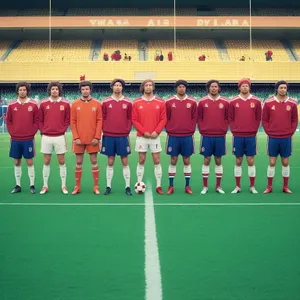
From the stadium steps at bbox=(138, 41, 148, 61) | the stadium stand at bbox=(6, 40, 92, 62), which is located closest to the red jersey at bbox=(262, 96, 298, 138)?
the stadium steps at bbox=(138, 41, 148, 61)

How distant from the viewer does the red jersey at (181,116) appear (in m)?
8.98

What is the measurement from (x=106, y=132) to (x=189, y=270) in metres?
4.73

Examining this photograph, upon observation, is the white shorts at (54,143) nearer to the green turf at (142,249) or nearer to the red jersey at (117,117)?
the red jersey at (117,117)

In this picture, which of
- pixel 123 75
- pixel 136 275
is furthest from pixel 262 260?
pixel 123 75

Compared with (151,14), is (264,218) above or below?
below

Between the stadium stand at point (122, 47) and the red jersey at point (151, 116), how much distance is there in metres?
30.3

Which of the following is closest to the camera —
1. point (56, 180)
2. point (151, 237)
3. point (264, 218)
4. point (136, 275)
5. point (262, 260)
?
point (136, 275)

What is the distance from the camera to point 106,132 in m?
8.96

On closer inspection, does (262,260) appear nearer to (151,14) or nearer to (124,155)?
(124,155)

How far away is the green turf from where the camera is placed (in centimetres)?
403

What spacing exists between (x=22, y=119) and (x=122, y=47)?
3181 centimetres

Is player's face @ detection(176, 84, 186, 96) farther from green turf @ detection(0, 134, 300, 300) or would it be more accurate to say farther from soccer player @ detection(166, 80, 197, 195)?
green turf @ detection(0, 134, 300, 300)

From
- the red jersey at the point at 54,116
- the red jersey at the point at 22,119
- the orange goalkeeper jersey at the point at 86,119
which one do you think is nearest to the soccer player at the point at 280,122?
the orange goalkeeper jersey at the point at 86,119

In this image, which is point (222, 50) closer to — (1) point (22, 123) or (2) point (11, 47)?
(2) point (11, 47)
